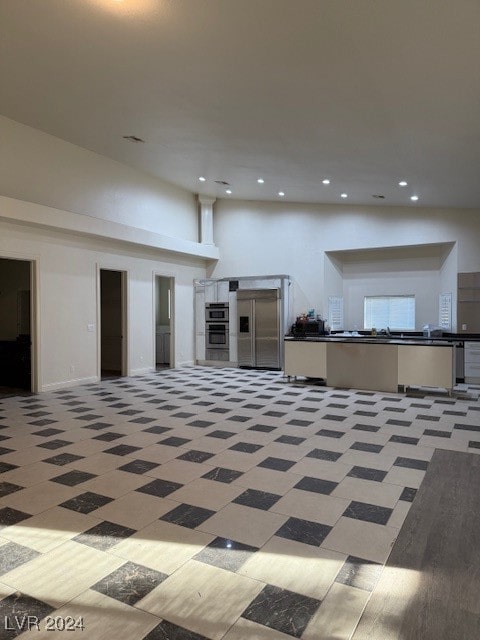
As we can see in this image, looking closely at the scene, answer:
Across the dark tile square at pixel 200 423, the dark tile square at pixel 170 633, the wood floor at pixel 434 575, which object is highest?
the wood floor at pixel 434 575

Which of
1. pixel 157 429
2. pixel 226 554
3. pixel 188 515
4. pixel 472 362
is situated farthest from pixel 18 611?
pixel 472 362

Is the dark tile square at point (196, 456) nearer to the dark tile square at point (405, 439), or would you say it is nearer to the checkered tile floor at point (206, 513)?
the checkered tile floor at point (206, 513)

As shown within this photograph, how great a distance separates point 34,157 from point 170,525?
672 cm

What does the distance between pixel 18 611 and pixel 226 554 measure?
3.45 ft

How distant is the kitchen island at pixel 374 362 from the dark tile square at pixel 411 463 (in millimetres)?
3344

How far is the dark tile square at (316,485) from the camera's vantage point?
3.49 m

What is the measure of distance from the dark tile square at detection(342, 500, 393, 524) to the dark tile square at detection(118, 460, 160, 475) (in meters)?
1.73

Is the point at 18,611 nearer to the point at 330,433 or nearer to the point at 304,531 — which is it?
the point at 304,531

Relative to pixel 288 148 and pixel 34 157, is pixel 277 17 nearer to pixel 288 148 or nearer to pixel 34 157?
pixel 288 148

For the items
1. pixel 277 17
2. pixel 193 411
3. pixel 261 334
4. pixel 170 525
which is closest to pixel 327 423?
pixel 193 411

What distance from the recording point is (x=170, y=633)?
76.1 inches

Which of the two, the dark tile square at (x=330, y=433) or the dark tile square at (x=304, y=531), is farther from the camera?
the dark tile square at (x=330, y=433)

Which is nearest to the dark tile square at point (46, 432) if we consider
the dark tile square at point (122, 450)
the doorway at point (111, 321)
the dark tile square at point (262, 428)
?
the dark tile square at point (122, 450)

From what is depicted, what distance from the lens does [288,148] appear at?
268 inches
